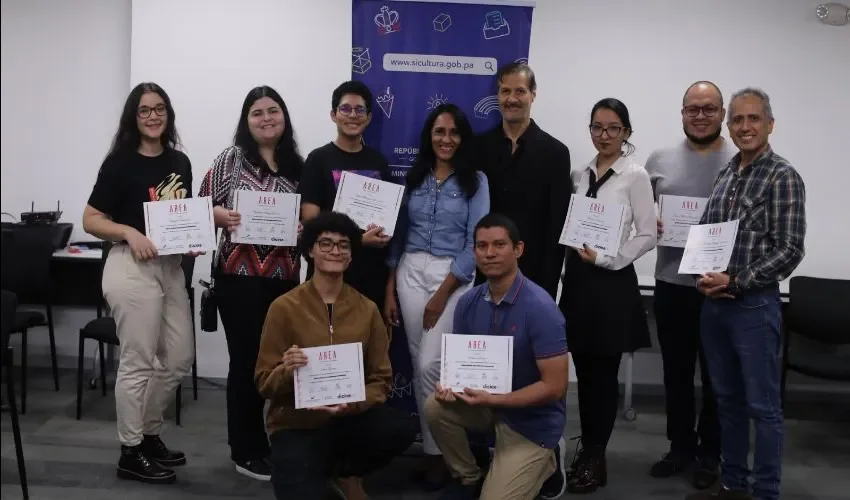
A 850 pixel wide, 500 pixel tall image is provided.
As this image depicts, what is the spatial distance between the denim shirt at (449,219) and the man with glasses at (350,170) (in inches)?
6.0

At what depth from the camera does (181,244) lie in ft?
10.7

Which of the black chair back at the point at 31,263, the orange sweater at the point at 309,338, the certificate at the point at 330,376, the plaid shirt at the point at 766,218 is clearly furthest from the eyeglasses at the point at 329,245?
the black chair back at the point at 31,263

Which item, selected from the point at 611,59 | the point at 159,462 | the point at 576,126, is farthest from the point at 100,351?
the point at 611,59

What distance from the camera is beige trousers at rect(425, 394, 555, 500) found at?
2945mm

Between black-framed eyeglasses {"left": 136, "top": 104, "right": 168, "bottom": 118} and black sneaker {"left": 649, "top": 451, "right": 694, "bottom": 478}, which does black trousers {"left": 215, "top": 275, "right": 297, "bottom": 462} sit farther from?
black sneaker {"left": 649, "top": 451, "right": 694, "bottom": 478}

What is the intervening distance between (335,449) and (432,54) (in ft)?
6.29

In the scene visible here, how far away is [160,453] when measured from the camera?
3.62m

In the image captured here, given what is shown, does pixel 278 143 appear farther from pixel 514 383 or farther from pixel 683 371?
pixel 683 371

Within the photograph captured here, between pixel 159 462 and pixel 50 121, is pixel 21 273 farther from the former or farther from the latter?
pixel 159 462

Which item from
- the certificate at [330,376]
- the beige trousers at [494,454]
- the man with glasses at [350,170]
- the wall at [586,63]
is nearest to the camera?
the certificate at [330,376]

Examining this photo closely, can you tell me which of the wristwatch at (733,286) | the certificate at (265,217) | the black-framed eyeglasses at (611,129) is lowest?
the wristwatch at (733,286)

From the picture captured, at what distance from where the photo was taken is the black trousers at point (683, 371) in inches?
142

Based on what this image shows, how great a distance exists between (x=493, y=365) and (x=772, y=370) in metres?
1.15

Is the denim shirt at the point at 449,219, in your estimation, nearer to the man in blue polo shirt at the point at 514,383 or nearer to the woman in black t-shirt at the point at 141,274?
the man in blue polo shirt at the point at 514,383
